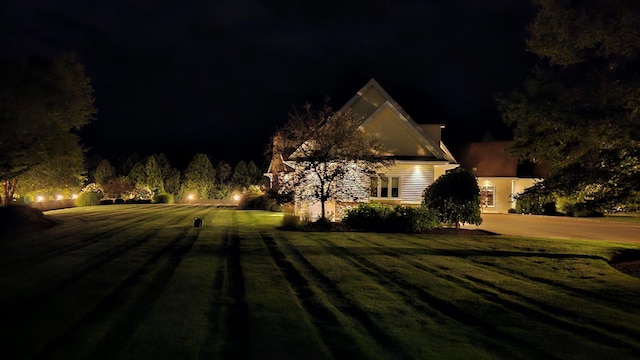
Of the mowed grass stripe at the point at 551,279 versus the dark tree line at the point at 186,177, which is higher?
the dark tree line at the point at 186,177

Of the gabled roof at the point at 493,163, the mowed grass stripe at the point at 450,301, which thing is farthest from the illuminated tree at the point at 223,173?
the mowed grass stripe at the point at 450,301

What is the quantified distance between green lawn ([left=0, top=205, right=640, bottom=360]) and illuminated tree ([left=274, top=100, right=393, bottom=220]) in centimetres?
662

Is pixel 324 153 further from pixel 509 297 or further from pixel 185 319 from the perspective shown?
pixel 185 319

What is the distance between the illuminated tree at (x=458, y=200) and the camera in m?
22.0

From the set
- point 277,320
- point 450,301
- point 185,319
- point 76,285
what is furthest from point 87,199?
point 450,301

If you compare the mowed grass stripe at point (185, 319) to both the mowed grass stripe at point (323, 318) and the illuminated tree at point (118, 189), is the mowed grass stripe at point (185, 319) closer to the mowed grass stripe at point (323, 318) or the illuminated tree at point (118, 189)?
the mowed grass stripe at point (323, 318)

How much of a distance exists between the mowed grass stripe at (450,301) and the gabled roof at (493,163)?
25550mm

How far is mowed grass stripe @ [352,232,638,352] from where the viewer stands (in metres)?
6.90

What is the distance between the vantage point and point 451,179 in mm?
22422

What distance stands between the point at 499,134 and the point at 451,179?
51.6 metres

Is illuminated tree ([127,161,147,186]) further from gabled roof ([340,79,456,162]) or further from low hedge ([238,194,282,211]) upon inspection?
gabled roof ([340,79,456,162])

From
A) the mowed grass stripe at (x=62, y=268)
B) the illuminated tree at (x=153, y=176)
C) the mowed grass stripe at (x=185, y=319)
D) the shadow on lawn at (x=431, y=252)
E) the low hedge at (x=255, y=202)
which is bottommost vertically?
the mowed grass stripe at (x=185, y=319)

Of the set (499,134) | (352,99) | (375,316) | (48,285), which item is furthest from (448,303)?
(499,134)

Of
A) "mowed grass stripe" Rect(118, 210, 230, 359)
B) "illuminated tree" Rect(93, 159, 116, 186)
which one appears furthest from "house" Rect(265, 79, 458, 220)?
"illuminated tree" Rect(93, 159, 116, 186)
